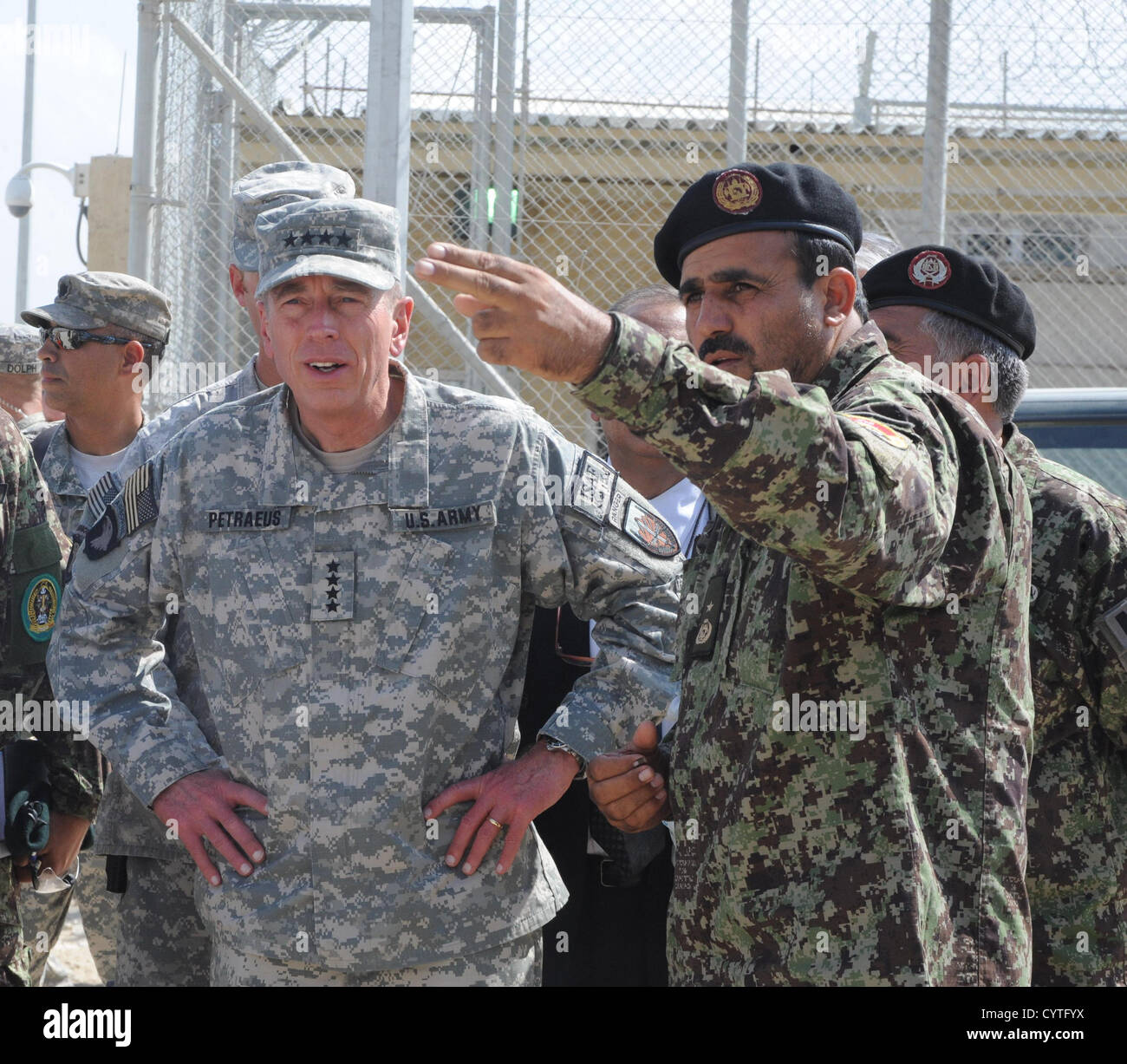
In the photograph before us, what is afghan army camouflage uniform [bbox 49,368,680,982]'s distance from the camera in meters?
2.25

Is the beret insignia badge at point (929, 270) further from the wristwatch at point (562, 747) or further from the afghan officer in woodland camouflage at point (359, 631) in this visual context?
the wristwatch at point (562, 747)

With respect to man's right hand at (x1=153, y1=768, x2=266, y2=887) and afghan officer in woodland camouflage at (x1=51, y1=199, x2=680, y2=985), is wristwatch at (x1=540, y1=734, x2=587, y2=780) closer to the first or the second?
afghan officer in woodland camouflage at (x1=51, y1=199, x2=680, y2=985)

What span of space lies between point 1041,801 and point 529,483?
116cm

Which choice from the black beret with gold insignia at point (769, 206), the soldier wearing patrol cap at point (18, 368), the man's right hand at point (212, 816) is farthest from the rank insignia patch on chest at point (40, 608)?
the soldier wearing patrol cap at point (18, 368)

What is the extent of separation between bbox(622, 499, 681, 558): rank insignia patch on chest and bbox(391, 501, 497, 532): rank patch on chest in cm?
28

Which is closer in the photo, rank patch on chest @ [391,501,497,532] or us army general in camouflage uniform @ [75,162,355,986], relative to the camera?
rank patch on chest @ [391,501,497,532]

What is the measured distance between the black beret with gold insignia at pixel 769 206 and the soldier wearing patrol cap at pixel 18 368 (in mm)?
3992

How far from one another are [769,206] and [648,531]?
2.45 ft

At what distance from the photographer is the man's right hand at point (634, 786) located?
2.15m

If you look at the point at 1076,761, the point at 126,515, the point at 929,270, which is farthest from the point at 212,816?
the point at 929,270

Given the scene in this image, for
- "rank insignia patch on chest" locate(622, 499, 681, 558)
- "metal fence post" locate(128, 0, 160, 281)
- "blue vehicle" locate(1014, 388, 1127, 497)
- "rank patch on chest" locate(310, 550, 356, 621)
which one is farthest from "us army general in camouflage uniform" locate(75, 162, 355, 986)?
"blue vehicle" locate(1014, 388, 1127, 497)

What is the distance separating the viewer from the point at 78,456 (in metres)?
3.92
